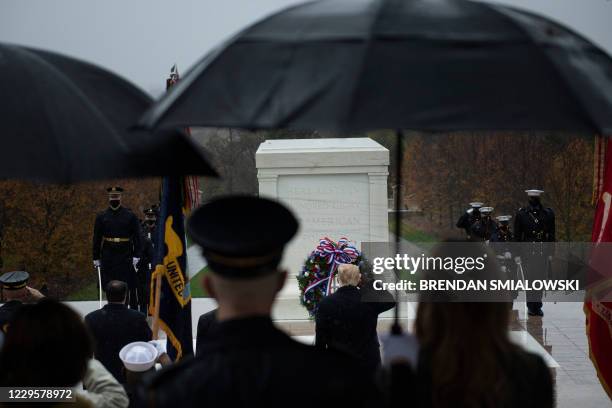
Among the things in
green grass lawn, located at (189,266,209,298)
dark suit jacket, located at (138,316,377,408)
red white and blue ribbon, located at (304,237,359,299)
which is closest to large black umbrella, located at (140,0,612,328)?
dark suit jacket, located at (138,316,377,408)

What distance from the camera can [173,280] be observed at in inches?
186

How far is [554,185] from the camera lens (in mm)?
16500

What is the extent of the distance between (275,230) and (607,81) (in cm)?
100

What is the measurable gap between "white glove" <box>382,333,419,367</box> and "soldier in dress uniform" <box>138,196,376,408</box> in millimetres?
157

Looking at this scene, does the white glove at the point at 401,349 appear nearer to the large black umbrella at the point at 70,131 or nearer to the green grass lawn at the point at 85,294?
the large black umbrella at the point at 70,131

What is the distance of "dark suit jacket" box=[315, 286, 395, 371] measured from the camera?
502 cm

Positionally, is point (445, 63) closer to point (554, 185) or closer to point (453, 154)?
point (554, 185)

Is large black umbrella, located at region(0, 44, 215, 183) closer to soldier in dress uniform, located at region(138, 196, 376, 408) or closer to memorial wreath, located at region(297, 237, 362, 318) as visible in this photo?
soldier in dress uniform, located at region(138, 196, 376, 408)

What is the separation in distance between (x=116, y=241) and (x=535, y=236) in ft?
17.4

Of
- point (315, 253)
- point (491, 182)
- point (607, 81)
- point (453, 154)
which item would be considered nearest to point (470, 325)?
point (607, 81)

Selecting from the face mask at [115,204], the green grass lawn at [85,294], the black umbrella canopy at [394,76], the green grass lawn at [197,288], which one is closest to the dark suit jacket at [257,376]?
the black umbrella canopy at [394,76]

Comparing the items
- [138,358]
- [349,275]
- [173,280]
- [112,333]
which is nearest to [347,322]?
[349,275]

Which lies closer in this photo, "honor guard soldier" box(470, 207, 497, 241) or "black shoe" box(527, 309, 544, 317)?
"black shoe" box(527, 309, 544, 317)

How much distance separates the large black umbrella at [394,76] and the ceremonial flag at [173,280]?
96.1 inches
